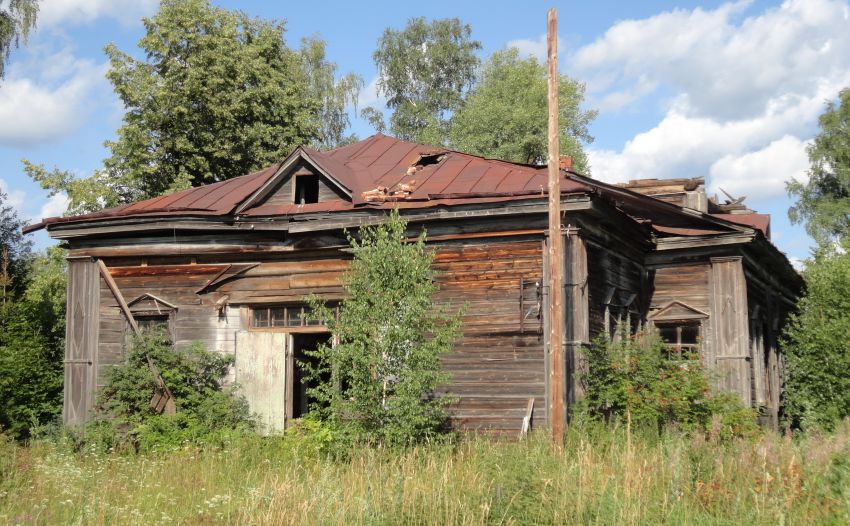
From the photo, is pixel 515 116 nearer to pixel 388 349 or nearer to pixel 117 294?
pixel 117 294

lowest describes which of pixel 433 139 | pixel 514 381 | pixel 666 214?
pixel 514 381

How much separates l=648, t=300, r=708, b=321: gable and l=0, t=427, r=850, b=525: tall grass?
760 cm

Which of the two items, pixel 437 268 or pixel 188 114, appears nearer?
pixel 437 268

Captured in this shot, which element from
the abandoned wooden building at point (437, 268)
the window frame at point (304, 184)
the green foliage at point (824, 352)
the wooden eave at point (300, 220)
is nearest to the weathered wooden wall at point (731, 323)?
the abandoned wooden building at point (437, 268)

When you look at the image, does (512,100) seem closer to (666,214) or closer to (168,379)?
(666,214)

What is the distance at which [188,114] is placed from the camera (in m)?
25.8

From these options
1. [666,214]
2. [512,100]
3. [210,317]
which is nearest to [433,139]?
[512,100]

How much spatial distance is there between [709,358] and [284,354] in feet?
26.0

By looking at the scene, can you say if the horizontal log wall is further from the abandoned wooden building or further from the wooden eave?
the wooden eave

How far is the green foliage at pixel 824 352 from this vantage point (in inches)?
675

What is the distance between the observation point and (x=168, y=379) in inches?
580

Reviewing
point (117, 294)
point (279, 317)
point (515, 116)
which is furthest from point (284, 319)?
point (515, 116)

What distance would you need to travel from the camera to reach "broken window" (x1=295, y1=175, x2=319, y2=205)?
15891 millimetres

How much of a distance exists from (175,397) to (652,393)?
7.48m
